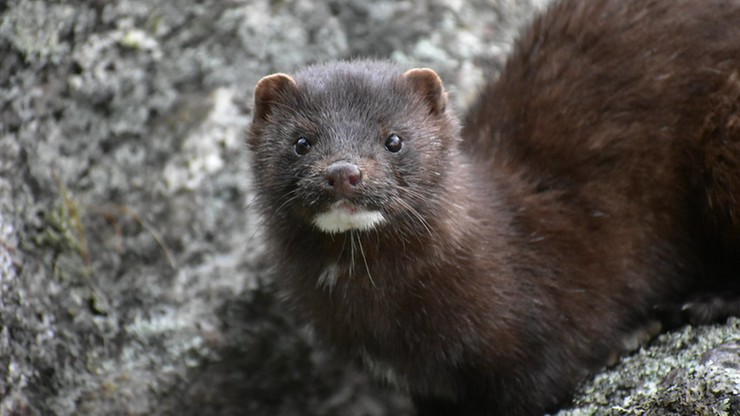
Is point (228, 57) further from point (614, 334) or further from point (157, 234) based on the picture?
point (614, 334)

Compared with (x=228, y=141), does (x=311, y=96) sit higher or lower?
higher

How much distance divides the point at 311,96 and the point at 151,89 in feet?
4.47

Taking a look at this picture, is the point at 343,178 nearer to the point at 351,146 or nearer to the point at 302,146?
the point at 351,146

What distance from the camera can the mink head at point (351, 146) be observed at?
306cm

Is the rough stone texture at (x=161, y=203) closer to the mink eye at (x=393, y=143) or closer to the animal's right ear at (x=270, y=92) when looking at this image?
the animal's right ear at (x=270, y=92)

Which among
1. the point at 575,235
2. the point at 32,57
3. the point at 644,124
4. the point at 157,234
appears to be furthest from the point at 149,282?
the point at 644,124

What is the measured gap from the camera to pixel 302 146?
325 centimetres

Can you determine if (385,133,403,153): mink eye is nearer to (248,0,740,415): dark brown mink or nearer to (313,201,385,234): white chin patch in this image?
(248,0,740,415): dark brown mink

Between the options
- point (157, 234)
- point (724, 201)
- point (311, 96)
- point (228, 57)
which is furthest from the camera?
point (228, 57)

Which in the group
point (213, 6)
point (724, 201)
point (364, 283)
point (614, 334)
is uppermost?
point (213, 6)

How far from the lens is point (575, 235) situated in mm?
3742

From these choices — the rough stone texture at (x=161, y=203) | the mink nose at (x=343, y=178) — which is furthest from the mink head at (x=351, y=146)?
the rough stone texture at (x=161, y=203)

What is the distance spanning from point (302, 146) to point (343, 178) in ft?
1.13

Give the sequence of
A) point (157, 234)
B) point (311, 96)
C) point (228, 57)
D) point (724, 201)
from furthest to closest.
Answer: point (228, 57)
point (157, 234)
point (724, 201)
point (311, 96)
